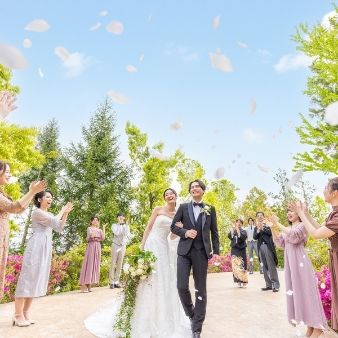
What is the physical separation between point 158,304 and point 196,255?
1.03 m

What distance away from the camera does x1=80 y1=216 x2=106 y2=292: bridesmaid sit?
10305mm

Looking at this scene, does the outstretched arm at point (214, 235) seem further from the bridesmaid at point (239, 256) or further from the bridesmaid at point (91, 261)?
the bridesmaid at point (91, 261)

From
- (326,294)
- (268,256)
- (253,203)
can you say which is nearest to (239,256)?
(268,256)

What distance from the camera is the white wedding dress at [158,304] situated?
15.7 ft

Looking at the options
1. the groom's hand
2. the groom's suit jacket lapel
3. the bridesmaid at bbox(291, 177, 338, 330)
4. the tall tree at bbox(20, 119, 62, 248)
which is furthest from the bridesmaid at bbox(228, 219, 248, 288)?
the tall tree at bbox(20, 119, 62, 248)

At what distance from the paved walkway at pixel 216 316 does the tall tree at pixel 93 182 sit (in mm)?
11451

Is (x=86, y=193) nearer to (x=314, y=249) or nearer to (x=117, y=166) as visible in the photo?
(x=117, y=166)

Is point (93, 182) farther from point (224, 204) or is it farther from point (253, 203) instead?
point (253, 203)

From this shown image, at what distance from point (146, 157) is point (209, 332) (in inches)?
534

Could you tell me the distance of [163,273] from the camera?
209 inches

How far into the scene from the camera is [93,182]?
69.5 ft

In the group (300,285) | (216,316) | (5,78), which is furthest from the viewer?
(5,78)

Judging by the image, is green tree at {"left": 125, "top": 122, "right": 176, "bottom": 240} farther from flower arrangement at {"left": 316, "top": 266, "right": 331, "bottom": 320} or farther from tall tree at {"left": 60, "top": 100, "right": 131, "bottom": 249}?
flower arrangement at {"left": 316, "top": 266, "right": 331, "bottom": 320}

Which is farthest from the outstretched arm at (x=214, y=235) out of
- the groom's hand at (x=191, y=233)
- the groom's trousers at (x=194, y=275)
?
the groom's hand at (x=191, y=233)
